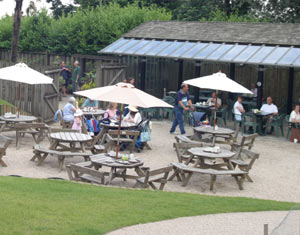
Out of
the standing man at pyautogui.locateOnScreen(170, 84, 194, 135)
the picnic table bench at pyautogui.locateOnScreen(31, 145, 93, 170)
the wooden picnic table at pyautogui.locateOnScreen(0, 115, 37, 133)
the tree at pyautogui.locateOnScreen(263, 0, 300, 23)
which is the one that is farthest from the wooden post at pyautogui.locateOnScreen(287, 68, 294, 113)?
the tree at pyautogui.locateOnScreen(263, 0, 300, 23)

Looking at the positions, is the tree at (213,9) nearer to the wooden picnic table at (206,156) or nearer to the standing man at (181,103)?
the standing man at (181,103)

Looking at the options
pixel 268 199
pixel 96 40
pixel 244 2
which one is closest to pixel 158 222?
pixel 268 199

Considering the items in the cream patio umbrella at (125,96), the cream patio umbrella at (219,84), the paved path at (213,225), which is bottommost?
the paved path at (213,225)

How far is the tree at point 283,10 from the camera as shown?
37.4 meters

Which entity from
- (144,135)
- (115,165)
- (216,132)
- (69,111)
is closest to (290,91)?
(216,132)

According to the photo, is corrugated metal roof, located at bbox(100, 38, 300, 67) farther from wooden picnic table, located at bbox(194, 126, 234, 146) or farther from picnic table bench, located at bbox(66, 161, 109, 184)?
picnic table bench, located at bbox(66, 161, 109, 184)

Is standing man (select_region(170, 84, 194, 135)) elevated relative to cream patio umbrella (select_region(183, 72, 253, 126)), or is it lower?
lower

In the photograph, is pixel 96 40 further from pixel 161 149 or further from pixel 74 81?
pixel 161 149

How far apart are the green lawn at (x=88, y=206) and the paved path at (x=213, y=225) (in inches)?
7.7

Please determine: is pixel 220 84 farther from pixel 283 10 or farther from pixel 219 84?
pixel 283 10

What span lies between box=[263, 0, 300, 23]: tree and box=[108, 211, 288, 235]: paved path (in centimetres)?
2914

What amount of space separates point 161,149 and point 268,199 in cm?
540

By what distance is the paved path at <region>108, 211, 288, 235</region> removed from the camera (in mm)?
9008

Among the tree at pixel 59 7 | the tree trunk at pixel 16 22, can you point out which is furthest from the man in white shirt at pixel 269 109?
the tree at pixel 59 7
